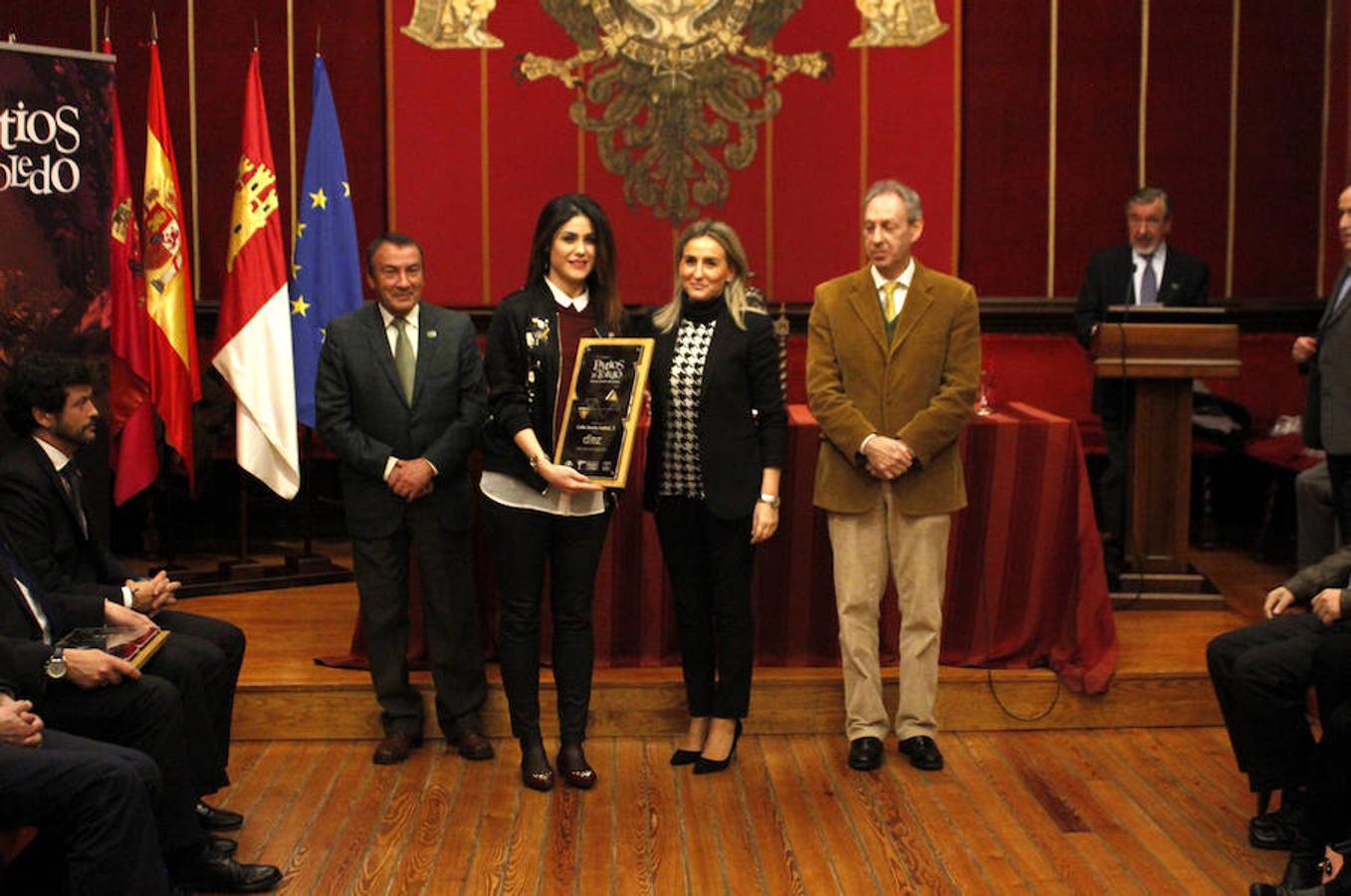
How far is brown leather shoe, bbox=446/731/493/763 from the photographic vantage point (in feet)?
16.3

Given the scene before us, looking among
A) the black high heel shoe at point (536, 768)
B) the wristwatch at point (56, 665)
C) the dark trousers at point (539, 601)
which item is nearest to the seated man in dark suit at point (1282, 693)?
the dark trousers at point (539, 601)

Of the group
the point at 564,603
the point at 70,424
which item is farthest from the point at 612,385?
the point at 70,424

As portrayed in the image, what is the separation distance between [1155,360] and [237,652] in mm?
3361

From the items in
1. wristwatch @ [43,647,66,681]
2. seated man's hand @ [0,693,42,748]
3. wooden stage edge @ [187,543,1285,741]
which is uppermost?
wristwatch @ [43,647,66,681]

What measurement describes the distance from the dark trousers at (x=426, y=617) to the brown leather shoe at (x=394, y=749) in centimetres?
2

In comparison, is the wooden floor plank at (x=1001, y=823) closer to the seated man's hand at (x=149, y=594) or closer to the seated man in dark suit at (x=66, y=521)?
the seated man in dark suit at (x=66, y=521)

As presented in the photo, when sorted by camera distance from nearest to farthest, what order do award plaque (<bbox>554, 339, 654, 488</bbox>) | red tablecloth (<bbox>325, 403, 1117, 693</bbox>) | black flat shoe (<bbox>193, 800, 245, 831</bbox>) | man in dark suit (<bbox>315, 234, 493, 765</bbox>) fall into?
black flat shoe (<bbox>193, 800, 245, 831</bbox>) < award plaque (<bbox>554, 339, 654, 488</bbox>) < man in dark suit (<bbox>315, 234, 493, 765</bbox>) < red tablecloth (<bbox>325, 403, 1117, 693</bbox>)

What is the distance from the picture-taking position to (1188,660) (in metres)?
5.37

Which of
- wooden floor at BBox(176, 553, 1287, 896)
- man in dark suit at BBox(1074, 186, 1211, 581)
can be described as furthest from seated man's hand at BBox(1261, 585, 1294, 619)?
man in dark suit at BBox(1074, 186, 1211, 581)

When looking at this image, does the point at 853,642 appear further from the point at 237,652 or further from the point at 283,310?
the point at 283,310

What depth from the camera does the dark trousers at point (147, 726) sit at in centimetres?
373

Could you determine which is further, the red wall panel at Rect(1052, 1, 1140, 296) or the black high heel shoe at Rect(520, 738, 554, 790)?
the red wall panel at Rect(1052, 1, 1140, 296)

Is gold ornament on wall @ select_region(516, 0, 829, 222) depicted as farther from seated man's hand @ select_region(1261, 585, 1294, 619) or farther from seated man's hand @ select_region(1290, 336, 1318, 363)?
seated man's hand @ select_region(1261, 585, 1294, 619)

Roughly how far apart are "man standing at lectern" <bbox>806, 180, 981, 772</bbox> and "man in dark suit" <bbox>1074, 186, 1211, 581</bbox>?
5.88ft
